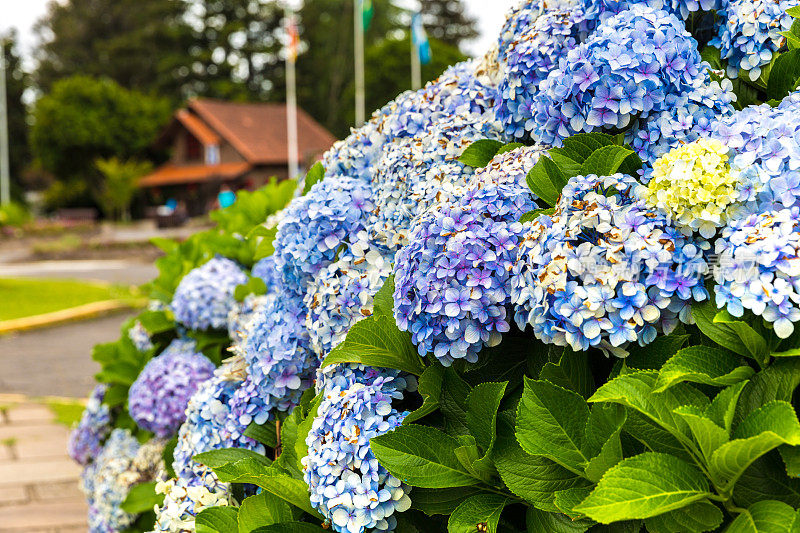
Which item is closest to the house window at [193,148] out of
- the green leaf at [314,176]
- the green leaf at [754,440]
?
the green leaf at [314,176]

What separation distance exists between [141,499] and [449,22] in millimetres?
58059

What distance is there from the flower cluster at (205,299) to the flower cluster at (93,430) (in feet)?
2.22

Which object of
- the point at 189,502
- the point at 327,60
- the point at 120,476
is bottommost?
the point at 327,60

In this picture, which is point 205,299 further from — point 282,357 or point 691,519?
point 691,519

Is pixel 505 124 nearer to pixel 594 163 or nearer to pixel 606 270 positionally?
pixel 594 163

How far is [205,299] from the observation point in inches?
101

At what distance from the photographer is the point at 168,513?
5.74ft

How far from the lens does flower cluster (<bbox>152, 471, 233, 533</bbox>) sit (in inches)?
68.2

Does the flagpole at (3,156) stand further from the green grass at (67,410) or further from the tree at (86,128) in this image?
the green grass at (67,410)

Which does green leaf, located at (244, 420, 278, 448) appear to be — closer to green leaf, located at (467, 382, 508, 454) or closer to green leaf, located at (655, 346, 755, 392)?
green leaf, located at (467, 382, 508, 454)

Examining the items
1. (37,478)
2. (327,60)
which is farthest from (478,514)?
(327,60)

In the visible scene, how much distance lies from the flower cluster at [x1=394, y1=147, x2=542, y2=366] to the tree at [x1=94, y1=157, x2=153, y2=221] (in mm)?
37110

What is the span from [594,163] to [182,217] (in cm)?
3166

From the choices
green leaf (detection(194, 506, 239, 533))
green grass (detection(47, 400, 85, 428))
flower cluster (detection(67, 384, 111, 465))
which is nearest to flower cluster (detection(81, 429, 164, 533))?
flower cluster (detection(67, 384, 111, 465))
